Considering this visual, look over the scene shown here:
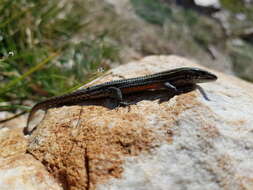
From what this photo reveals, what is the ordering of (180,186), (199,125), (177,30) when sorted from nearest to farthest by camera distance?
(180,186) < (199,125) < (177,30)

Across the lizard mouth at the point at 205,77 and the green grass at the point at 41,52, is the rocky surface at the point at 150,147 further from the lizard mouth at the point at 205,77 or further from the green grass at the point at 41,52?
the green grass at the point at 41,52

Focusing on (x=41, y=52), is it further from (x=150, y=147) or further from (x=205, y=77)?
(x=150, y=147)

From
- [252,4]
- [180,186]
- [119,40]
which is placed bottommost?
[252,4]

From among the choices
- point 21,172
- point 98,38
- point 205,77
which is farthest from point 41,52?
point 205,77

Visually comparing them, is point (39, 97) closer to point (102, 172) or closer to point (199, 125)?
point (102, 172)

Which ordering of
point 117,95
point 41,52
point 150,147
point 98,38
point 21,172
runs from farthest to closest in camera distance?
point 98,38, point 41,52, point 117,95, point 21,172, point 150,147

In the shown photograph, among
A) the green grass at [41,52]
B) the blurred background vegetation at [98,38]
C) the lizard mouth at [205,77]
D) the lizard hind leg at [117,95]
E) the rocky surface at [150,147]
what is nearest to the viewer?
the rocky surface at [150,147]

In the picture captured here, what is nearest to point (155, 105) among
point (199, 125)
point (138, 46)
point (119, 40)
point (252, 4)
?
point (199, 125)

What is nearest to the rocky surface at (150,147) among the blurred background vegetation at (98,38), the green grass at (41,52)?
the blurred background vegetation at (98,38)
